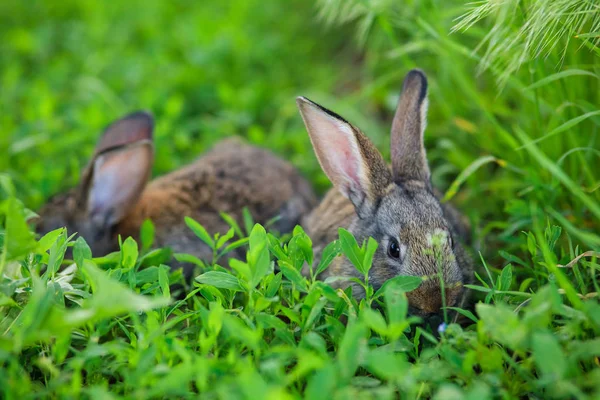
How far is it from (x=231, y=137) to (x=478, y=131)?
6.31 ft

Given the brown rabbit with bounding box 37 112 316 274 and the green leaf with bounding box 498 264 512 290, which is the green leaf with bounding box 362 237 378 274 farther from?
the brown rabbit with bounding box 37 112 316 274

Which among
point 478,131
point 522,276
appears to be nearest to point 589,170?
point 522,276

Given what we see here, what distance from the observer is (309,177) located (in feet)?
17.0

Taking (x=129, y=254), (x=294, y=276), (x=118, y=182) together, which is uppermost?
(x=294, y=276)

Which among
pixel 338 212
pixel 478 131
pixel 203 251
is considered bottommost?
pixel 203 251

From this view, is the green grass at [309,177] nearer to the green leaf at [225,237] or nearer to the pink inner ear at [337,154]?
the green leaf at [225,237]

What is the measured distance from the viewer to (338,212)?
417 centimetres

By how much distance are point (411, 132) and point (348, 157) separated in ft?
1.32

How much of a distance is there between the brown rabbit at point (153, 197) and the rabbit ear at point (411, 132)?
1.02 m

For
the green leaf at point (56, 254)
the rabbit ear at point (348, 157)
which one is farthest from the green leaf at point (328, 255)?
the green leaf at point (56, 254)

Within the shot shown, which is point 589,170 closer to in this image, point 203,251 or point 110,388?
point 203,251

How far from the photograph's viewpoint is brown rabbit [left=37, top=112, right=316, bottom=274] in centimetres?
424

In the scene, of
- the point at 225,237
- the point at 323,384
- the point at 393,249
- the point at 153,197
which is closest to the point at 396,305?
the point at 323,384

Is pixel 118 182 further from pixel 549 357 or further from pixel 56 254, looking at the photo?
pixel 549 357
